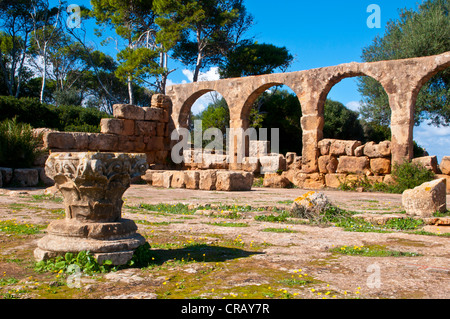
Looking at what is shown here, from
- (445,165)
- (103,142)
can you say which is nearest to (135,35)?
(103,142)

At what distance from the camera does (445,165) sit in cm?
1222

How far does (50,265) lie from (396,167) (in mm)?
10886

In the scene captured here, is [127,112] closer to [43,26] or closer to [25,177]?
[25,177]

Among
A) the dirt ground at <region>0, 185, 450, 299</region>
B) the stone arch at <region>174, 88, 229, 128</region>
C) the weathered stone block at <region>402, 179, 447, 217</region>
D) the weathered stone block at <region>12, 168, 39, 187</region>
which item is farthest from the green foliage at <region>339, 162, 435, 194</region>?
the weathered stone block at <region>12, 168, 39, 187</region>

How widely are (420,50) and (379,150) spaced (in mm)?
7114

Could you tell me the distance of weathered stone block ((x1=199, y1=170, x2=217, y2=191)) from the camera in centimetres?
1205

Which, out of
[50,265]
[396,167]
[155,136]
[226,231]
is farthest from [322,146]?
[50,265]

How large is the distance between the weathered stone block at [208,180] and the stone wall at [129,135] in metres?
4.45

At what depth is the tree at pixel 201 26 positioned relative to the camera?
2498cm

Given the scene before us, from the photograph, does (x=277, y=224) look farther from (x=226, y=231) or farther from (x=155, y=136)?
(x=155, y=136)

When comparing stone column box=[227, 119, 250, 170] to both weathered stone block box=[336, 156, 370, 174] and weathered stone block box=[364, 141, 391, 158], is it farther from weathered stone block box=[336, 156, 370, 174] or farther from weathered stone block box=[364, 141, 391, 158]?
weathered stone block box=[364, 141, 391, 158]

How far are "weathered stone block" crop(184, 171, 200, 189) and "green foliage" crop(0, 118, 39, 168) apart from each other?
173 inches

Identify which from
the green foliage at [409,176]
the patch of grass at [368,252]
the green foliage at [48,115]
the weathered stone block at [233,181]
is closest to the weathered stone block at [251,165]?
the weathered stone block at [233,181]
